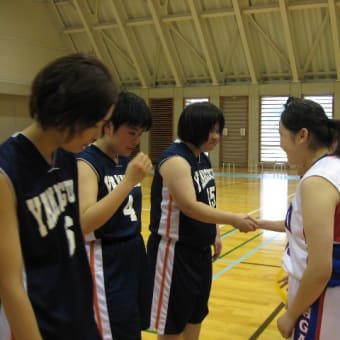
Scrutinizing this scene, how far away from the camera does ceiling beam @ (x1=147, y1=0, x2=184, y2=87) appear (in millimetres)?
14820

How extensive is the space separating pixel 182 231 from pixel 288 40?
40.5 feet

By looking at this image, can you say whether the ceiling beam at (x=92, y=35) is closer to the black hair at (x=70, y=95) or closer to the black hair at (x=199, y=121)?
the black hair at (x=199, y=121)

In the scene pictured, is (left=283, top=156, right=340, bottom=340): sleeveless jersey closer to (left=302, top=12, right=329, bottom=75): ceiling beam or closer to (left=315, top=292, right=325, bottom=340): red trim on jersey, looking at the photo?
(left=315, top=292, right=325, bottom=340): red trim on jersey

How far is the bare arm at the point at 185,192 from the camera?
229 cm

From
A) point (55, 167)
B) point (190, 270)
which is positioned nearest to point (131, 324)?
point (190, 270)

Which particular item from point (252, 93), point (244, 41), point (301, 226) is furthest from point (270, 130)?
point (301, 226)

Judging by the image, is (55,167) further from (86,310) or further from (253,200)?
(253,200)

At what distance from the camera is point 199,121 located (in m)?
2.37

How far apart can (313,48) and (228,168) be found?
15.0ft

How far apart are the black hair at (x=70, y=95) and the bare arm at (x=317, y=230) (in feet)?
2.30

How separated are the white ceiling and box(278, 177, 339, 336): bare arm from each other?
12.3 metres

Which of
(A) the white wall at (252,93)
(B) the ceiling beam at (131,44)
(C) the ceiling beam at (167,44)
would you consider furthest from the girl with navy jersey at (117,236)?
(B) the ceiling beam at (131,44)

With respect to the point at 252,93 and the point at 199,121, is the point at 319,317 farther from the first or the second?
the point at 252,93

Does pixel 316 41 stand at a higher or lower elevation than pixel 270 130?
higher
